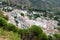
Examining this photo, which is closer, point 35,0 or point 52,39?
point 52,39

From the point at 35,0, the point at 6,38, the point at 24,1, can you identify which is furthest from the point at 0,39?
the point at 35,0

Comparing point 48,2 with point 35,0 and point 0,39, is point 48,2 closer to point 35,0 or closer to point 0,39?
point 35,0

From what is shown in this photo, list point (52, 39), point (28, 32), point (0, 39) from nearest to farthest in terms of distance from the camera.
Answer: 1. point (0, 39)
2. point (28, 32)
3. point (52, 39)

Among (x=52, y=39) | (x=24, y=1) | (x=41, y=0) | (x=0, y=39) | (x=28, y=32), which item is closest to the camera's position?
(x=0, y=39)

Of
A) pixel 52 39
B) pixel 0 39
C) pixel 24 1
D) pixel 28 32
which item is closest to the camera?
pixel 0 39

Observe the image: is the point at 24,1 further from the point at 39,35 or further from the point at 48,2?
the point at 39,35

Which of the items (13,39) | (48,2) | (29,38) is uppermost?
(13,39)

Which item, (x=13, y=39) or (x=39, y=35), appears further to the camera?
(x=39, y=35)

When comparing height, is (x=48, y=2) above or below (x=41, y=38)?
below

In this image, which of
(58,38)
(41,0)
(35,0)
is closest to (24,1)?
(35,0)
